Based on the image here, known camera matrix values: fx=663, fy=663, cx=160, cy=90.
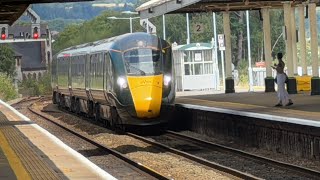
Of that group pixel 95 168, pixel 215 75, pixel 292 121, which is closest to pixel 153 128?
pixel 292 121

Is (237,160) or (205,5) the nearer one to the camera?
(237,160)

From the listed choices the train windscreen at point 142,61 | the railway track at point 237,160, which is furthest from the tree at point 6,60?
the railway track at point 237,160

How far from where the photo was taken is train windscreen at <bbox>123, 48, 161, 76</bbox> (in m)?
20.6

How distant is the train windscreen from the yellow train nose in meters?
0.24

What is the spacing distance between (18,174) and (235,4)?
65.1 ft

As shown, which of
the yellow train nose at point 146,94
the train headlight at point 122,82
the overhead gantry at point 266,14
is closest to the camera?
the yellow train nose at point 146,94

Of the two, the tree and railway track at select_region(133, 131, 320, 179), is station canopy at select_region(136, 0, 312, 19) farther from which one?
the tree

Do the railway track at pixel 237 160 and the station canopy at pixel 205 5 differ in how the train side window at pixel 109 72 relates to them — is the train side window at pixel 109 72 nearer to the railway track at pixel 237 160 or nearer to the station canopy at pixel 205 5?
the railway track at pixel 237 160

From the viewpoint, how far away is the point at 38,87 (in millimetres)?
70438

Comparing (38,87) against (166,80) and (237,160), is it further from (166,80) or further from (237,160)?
(237,160)

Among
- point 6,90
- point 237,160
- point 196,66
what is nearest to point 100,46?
point 237,160

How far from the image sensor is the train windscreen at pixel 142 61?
20.6 m

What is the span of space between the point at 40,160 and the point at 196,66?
100ft

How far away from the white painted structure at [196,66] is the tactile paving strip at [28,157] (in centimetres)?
2234
